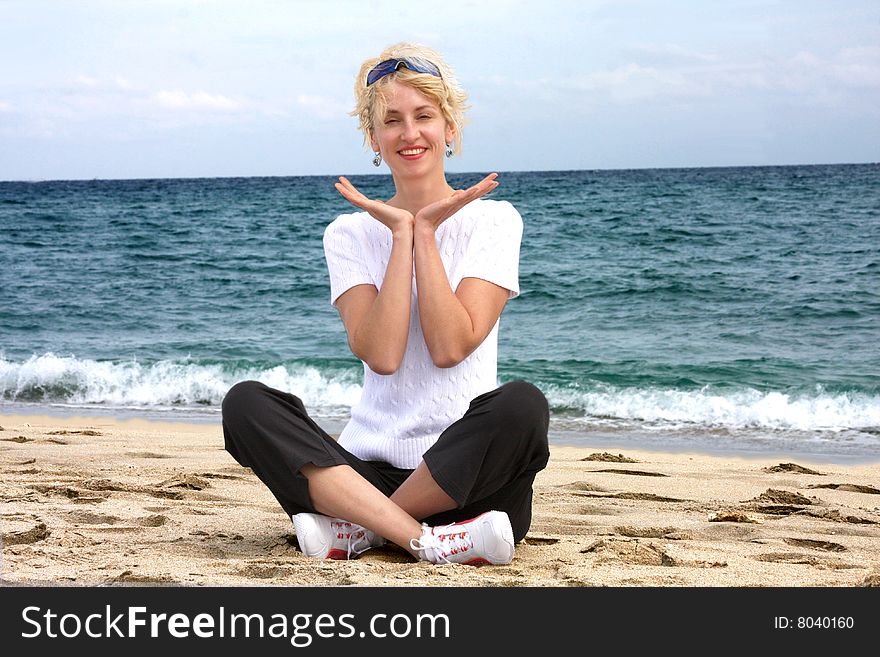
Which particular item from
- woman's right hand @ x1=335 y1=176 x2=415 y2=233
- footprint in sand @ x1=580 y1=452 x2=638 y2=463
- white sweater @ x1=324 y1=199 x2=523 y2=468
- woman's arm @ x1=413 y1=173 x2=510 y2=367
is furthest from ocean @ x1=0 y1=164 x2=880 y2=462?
woman's right hand @ x1=335 y1=176 x2=415 y2=233

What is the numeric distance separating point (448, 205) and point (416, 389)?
61cm

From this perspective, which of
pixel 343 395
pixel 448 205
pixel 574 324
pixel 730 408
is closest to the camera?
pixel 448 205

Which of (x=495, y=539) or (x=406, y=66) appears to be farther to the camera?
(x=406, y=66)

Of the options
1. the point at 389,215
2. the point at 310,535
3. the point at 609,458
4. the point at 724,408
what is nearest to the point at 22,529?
the point at 310,535

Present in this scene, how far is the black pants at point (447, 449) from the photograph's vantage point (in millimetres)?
2828

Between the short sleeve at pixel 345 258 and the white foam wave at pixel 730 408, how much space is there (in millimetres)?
4608

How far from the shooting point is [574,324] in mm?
11312

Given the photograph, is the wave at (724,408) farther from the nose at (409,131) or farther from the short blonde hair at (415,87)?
the nose at (409,131)

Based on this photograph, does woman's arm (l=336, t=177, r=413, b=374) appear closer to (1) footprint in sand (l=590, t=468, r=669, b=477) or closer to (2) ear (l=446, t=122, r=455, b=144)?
(2) ear (l=446, t=122, r=455, b=144)

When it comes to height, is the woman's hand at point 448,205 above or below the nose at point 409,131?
below

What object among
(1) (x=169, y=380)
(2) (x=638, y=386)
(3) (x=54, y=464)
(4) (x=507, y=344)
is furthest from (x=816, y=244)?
(3) (x=54, y=464)

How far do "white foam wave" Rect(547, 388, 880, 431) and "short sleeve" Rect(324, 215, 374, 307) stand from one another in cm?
461

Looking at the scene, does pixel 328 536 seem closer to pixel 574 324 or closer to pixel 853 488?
pixel 853 488

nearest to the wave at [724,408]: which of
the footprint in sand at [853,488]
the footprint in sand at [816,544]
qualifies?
the footprint in sand at [853,488]
